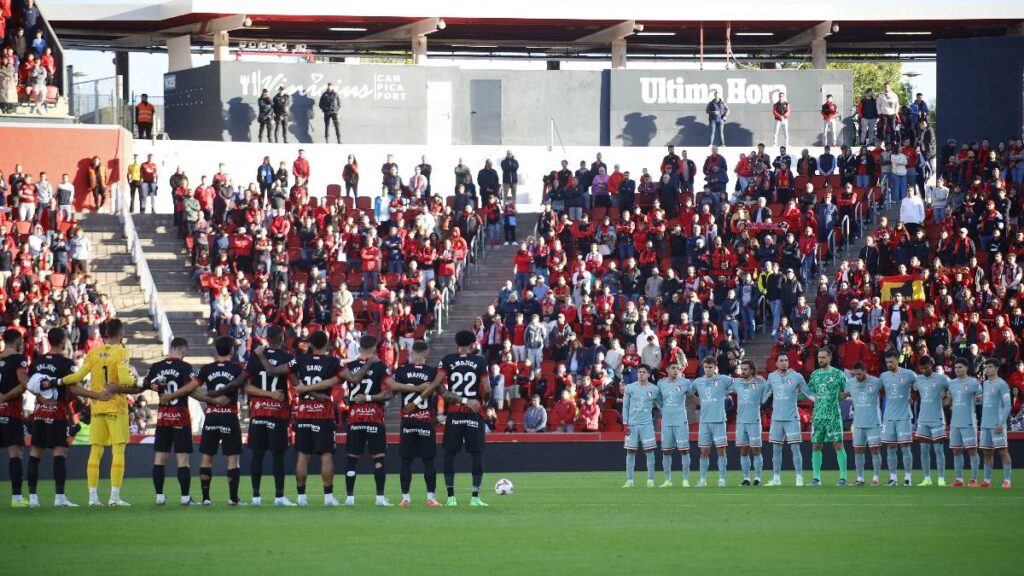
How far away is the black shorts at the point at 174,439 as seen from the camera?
59.4ft

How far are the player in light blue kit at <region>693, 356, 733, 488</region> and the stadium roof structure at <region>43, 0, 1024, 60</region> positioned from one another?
2776cm

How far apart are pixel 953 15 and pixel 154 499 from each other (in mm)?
38084

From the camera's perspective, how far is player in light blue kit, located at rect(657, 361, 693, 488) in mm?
24047

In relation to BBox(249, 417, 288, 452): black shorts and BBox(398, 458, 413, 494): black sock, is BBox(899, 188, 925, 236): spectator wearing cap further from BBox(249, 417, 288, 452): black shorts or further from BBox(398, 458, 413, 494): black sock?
BBox(249, 417, 288, 452): black shorts

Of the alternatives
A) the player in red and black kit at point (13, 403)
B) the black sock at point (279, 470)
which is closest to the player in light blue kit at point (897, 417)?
the black sock at point (279, 470)

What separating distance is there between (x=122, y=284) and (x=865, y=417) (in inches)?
832

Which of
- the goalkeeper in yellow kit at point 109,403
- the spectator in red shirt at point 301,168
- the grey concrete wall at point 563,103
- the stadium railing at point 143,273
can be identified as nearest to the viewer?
the goalkeeper in yellow kit at point 109,403

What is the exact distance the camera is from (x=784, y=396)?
78.4 feet

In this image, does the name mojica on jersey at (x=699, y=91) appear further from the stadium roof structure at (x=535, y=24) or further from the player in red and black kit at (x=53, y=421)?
the player in red and black kit at (x=53, y=421)

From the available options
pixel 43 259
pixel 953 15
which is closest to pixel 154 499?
pixel 43 259

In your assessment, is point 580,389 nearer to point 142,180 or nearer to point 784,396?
point 784,396

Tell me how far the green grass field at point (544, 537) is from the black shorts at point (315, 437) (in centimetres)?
82

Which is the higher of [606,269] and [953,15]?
[953,15]

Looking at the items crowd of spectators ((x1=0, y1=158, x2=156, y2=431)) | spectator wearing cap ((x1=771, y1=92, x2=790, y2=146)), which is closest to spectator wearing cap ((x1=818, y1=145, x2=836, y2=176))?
spectator wearing cap ((x1=771, y1=92, x2=790, y2=146))
